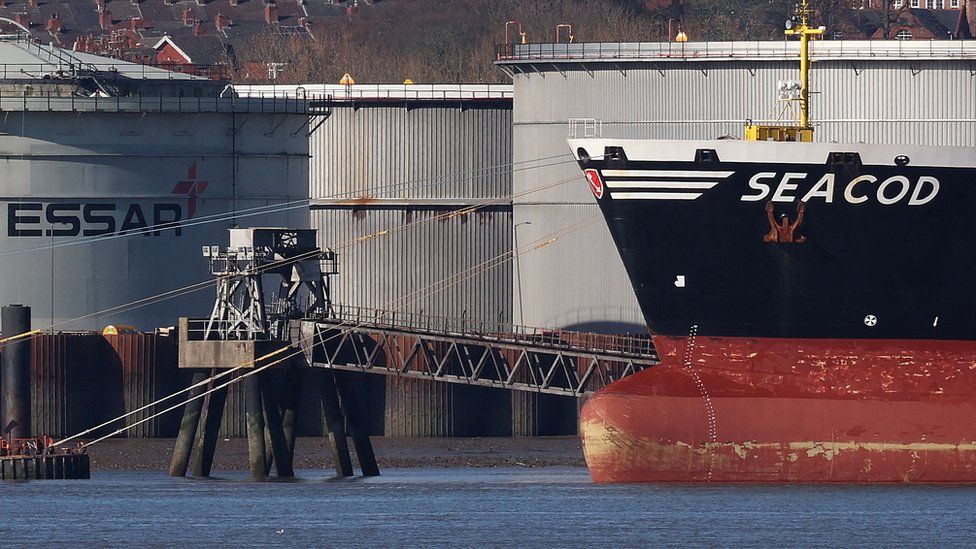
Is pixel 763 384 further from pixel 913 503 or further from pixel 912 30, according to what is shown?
pixel 912 30

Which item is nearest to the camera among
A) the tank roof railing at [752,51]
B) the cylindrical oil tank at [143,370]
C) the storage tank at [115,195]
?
the cylindrical oil tank at [143,370]

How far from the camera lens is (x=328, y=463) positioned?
51.5 m

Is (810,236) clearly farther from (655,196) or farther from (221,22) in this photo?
(221,22)

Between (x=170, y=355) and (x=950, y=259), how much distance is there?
2162 cm

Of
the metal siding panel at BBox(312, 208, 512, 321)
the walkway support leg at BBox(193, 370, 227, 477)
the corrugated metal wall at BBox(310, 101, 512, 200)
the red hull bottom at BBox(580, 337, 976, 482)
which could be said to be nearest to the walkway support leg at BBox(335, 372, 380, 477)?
the walkway support leg at BBox(193, 370, 227, 477)

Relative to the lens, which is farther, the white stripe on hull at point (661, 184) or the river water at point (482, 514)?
the white stripe on hull at point (661, 184)

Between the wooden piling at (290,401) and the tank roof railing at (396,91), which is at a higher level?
the tank roof railing at (396,91)

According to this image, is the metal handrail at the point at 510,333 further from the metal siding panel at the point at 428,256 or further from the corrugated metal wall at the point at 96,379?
the corrugated metal wall at the point at 96,379

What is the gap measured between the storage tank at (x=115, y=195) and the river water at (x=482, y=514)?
34.1 feet

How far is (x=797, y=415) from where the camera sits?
131 feet

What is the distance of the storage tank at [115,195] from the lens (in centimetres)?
5422

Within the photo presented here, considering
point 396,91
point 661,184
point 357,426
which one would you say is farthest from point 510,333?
point 396,91

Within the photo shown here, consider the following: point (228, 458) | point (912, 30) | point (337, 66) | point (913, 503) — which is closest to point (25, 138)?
point (228, 458)

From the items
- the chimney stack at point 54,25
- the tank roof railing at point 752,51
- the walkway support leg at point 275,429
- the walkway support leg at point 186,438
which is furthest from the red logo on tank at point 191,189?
the chimney stack at point 54,25
